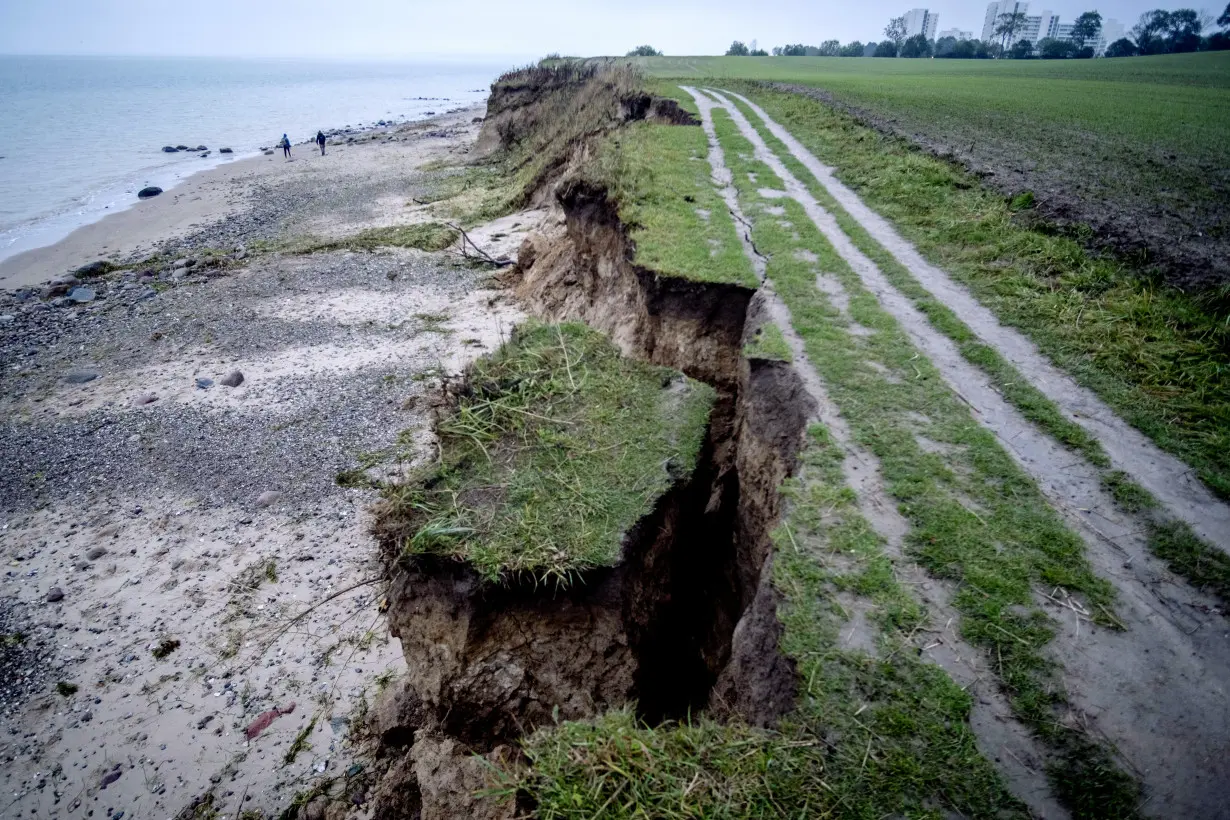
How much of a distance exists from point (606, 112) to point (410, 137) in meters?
32.4

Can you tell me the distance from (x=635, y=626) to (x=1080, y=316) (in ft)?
27.3

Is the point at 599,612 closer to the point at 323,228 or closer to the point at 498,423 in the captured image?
the point at 498,423

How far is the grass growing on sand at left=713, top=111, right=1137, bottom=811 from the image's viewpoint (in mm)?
4492

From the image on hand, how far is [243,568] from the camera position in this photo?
11.1 meters

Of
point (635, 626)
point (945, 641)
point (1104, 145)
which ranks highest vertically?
point (1104, 145)

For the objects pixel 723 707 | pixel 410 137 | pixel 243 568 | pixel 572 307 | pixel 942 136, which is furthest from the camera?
pixel 410 137

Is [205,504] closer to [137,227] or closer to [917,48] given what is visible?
[137,227]

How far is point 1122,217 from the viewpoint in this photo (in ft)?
43.2

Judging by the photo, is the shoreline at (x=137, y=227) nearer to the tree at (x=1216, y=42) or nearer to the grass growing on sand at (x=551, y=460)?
the grass growing on sand at (x=551, y=460)

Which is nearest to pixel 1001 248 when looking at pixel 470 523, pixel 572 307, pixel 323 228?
pixel 572 307

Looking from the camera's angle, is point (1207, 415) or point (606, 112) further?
point (606, 112)

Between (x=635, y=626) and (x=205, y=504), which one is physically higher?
(x=635, y=626)

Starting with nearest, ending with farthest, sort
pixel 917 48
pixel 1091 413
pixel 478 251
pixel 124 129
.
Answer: pixel 1091 413
pixel 478 251
pixel 124 129
pixel 917 48

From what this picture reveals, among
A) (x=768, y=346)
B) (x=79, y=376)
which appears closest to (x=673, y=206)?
(x=768, y=346)
